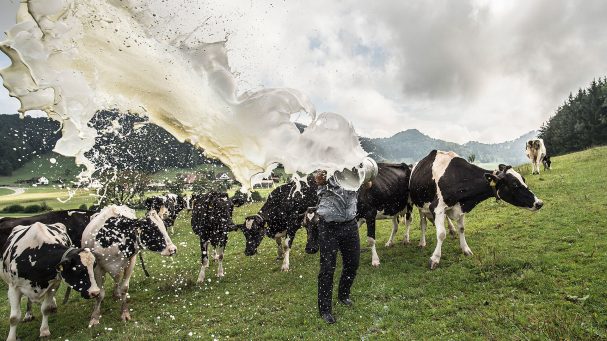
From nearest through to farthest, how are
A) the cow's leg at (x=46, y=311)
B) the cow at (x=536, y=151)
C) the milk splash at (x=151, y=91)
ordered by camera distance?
1. the milk splash at (x=151, y=91)
2. the cow's leg at (x=46, y=311)
3. the cow at (x=536, y=151)

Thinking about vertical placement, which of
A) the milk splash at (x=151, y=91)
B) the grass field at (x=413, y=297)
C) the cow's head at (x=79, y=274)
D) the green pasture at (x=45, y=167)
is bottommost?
the grass field at (x=413, y=297)

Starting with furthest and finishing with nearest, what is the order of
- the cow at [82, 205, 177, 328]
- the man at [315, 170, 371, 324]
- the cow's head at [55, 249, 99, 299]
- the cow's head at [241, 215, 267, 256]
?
1. the cow's head at [241, 215, 267, 256]
2. the cow at [82, 205, 177, 328]
3. the man at [315, 170, 371, 324]
4. the cow's head at [55, 249, 99, 299]

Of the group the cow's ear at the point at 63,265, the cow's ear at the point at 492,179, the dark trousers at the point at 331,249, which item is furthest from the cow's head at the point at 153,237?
the cow's ear at the point at 492,179

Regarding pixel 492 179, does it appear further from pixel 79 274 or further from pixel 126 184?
pixel 126 184

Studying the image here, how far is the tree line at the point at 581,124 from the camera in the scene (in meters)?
43.5

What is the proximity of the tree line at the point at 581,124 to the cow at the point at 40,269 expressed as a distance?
Answer: 2159 inches

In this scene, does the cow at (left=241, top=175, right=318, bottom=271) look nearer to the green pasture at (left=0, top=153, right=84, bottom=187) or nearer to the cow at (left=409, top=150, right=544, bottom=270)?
the cow at (left=409, top=150, right=544, bottom=270)

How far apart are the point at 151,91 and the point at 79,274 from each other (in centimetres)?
340

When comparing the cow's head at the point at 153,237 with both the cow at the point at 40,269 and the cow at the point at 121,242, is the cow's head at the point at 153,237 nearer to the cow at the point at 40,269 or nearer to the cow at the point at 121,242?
the cow at the point at 121,242

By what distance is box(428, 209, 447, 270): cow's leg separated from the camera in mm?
6662

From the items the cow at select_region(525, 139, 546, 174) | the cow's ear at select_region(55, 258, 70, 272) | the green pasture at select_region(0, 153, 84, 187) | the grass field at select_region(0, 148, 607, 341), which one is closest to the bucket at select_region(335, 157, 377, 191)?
the grass field at select_region(0, 148, 607, 341)

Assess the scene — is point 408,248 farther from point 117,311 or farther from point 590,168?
point 590,168

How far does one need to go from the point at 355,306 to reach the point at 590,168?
57.4 ft

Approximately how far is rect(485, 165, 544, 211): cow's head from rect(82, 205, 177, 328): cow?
7.26m
